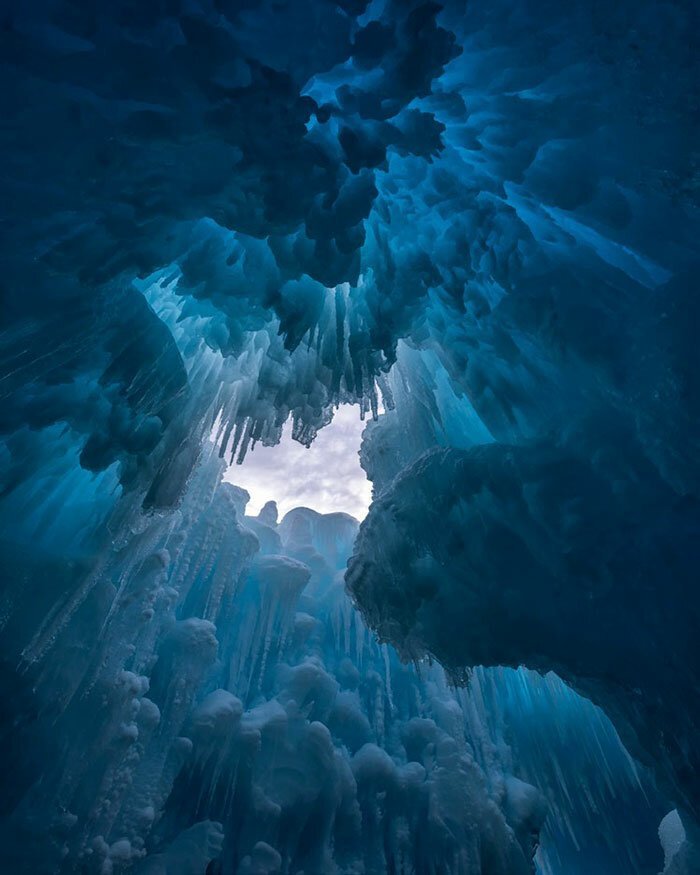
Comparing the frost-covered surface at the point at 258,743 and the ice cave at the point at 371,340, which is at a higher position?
the ice cave at the point at 371,340

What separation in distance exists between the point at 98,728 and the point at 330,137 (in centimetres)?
842

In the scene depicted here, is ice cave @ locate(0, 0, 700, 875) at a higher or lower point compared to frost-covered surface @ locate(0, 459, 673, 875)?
higher

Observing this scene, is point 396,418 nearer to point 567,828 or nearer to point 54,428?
point 54,428

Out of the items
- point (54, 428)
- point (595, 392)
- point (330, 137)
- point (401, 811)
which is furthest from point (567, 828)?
point (330, 137)

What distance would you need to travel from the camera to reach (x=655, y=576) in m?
3.64

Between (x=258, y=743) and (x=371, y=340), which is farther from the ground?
(x=371, y=340)

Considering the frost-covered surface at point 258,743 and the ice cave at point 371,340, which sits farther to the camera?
the frost-covered surface at point 258,743

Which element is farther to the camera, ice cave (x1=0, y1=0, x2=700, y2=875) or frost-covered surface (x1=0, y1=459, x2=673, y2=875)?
frost-covered surface (x1=0, y1=459, x2=673, y2=875)

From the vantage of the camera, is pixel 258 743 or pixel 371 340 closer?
pixel 371 340

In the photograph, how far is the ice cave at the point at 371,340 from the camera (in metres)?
3.11

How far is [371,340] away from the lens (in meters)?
4.56

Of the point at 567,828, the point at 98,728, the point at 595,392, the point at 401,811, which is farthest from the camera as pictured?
the point at 567,828

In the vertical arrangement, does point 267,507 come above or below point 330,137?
below

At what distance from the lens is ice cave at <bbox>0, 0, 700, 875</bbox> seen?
311 cm
